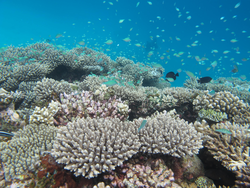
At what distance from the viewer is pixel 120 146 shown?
2307 millimetres

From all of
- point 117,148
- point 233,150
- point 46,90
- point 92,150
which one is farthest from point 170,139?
point 46,90

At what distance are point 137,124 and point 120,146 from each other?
84cm

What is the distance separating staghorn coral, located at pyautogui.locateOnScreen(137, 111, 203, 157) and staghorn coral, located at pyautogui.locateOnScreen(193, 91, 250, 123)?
2.24 m

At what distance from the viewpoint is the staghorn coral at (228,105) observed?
162 inches

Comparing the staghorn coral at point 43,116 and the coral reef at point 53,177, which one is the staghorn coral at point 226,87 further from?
the staghorn coral at point 43,116

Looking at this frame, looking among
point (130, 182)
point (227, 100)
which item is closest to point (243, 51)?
point (227, 100)

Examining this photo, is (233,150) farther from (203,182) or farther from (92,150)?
(92,150)

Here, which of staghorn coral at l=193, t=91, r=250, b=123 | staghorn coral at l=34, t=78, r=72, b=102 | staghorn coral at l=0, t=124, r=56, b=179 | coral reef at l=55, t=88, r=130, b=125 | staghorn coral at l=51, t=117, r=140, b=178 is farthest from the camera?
staghorn coral at l=34, t=78, r=72, b=102

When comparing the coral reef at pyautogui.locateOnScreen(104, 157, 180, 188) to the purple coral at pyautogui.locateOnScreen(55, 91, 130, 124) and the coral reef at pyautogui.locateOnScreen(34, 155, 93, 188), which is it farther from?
the purple coral at pyautogui.locateOnScreen(55, 91, 130, 124)

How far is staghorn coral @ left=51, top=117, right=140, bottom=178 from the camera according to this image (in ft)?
6.74

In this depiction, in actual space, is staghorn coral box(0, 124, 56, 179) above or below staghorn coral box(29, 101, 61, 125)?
below

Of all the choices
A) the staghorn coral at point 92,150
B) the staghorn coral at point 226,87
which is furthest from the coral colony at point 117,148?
the staghorn coral at point 226,87

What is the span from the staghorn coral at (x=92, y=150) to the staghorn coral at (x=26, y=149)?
41cm

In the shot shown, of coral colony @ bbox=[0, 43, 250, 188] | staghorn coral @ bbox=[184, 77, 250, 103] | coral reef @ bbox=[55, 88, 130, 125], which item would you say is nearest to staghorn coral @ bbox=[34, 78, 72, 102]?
coral colony @ bbox=[0, 43, 250, 188]
